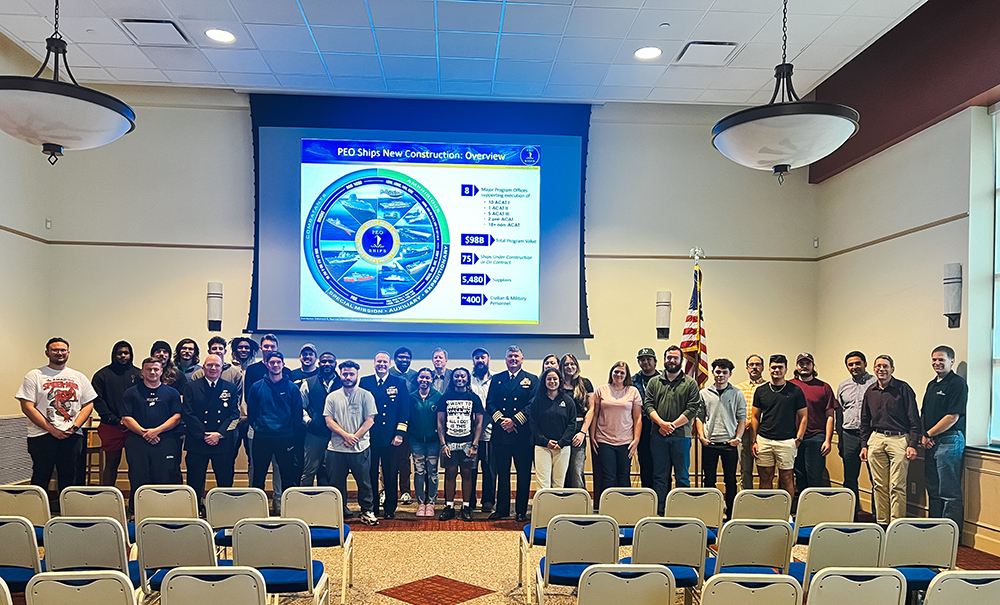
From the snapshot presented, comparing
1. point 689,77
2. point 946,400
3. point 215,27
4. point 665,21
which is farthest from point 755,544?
point 215,27

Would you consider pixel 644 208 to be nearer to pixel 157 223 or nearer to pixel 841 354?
pixel 841 354

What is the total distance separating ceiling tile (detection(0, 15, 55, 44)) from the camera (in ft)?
22.3

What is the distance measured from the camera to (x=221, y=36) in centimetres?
721

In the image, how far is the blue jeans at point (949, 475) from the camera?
657 centimetres

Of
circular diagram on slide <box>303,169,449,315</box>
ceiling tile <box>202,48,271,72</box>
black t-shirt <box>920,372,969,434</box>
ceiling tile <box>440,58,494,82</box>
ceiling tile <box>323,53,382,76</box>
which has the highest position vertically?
ceiling tile <box>440,58,494,82</box>

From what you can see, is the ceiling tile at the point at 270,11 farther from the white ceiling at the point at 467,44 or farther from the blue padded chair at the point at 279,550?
the blue padded chair at the point at 279,550

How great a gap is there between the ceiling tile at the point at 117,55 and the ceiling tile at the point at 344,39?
1885 millimetres

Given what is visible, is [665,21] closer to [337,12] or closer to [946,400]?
[337,12]

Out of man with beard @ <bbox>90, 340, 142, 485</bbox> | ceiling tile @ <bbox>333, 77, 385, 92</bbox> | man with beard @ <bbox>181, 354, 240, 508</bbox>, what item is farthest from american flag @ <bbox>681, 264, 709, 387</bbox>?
man with beard @ <bbox>90, 340, 142, 485</bbox>

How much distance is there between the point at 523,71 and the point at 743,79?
2.37 meters

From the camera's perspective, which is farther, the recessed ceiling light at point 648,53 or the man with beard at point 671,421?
the recessed ceiling light at point 648,53

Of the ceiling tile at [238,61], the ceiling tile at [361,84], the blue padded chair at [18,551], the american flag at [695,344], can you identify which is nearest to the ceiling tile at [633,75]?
the american flag at [695,344]

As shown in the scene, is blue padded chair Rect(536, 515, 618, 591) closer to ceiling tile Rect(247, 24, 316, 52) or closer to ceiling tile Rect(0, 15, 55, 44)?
ceiling tile Rect(247, 24, 316, 52)

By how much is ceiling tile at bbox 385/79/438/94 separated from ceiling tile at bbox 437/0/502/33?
156 centimetres
